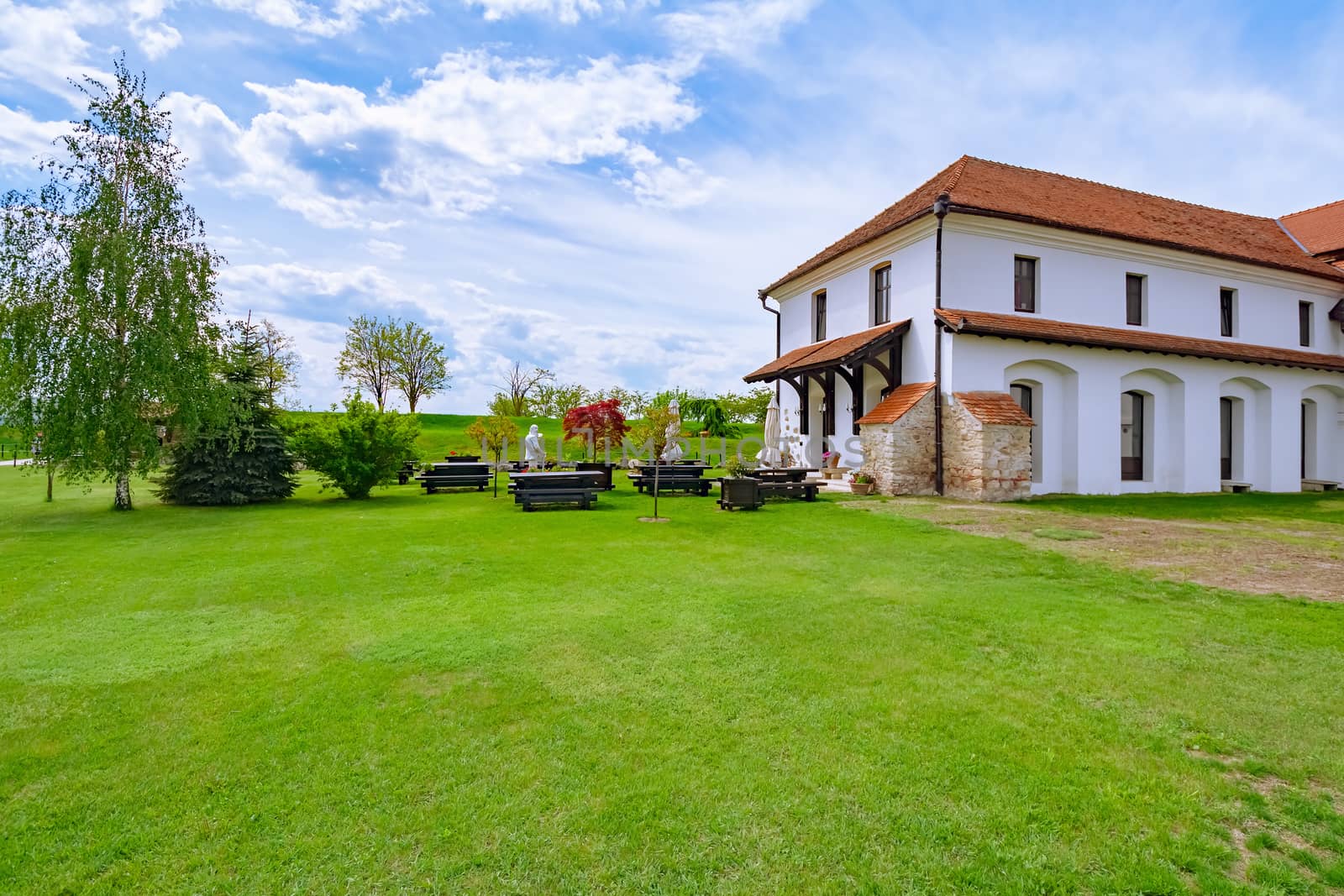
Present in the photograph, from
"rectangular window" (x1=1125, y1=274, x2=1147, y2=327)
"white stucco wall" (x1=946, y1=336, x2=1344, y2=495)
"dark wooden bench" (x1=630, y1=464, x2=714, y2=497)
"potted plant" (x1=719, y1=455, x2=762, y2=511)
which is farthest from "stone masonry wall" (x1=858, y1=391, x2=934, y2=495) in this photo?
"rectangular window" (x1=1125, y1=274, x2=1147, y2=327)

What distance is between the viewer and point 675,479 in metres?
15.7

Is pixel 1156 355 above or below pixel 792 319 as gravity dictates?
below

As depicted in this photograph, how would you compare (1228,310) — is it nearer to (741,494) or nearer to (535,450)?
(741,494)

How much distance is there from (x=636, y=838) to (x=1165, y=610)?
17.5 ft

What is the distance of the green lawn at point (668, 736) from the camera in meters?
2.36

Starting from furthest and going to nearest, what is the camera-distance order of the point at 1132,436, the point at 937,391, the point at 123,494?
the point at 1132,436
the point at 937,391
the point at 123,494

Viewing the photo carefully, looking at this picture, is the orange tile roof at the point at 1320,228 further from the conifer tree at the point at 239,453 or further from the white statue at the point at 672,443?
the conifer tree at the point at 239,453

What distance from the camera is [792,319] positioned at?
22828 millimetres

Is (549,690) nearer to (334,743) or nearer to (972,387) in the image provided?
(334,743)

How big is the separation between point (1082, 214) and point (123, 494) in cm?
2446

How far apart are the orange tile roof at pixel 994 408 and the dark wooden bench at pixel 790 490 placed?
12.7 feet

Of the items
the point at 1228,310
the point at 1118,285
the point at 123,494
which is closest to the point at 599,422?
the point at 123,494

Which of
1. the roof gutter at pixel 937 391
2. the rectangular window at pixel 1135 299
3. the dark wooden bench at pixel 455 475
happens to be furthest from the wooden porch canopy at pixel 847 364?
the dark wooden bench at pixel 455 475

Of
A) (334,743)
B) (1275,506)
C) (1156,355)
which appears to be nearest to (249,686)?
(334,743)
